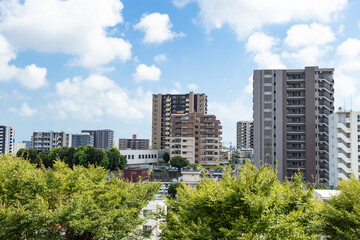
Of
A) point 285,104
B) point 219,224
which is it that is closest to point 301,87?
point 285,104

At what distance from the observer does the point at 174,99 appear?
346ft

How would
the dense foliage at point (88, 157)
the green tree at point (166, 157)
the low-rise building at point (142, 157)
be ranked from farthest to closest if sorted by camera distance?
the green tree at point (166, 157) → the low-rise building at point (142, 157) → the dense foliage at point (88, 157)

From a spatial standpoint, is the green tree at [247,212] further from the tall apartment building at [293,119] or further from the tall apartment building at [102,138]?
the tall apartment building at [102,138]

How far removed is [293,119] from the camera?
177 feet

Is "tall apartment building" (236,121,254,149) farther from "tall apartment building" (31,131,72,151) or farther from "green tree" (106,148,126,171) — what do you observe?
"tall apartment building" (31,131,72,151)

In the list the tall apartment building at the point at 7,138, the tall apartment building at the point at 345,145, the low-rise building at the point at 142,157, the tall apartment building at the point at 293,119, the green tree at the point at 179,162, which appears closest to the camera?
the tall apartment building at the point at 345,145

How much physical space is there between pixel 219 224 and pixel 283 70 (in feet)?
157

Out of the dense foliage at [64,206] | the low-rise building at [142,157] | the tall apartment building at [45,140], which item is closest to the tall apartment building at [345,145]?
the dense foliage at [64,206]

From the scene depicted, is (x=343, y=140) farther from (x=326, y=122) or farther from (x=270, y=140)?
(x=270, y=140)

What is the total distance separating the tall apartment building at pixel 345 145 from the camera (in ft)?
147

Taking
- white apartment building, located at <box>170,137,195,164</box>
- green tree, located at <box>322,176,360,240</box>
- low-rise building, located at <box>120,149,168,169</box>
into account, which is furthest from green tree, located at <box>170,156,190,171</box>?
green tree, located at <box>322,176,360,240</box>

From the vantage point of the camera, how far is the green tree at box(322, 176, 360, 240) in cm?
1339

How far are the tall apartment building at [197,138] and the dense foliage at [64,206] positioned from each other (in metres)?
62.0

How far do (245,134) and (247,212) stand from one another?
138 metres
